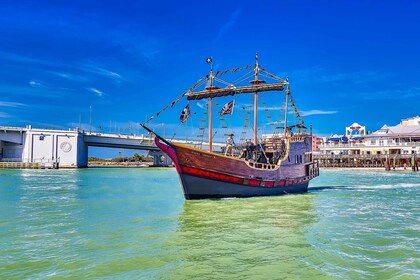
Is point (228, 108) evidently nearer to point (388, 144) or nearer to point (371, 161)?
point (371, 161)

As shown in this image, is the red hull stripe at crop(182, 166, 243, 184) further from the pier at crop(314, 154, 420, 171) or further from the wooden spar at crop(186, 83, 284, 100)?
the pier at crop(314, 154, 420, 171)

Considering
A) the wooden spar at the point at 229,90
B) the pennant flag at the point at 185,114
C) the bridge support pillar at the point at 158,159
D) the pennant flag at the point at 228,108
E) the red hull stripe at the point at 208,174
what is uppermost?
the wooden spar at the point at 229,90

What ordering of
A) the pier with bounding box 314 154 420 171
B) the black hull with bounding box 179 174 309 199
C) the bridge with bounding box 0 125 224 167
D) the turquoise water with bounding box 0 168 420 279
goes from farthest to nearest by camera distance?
1. the bridge with bounding box 0 125 224 167
2. the pier with bounding box 314 154 420 171
3. the black hull with bounding box 179 174 309 199
4. the turquoise water with bounding box 0 168 420 279

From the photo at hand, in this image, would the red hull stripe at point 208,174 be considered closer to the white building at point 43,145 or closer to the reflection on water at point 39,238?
Answer: the reflection on water at point 39,238

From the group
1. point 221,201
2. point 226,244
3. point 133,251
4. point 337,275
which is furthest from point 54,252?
point 221,201

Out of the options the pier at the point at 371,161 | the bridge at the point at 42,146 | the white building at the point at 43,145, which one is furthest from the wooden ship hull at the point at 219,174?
the white building at the point at 43,145

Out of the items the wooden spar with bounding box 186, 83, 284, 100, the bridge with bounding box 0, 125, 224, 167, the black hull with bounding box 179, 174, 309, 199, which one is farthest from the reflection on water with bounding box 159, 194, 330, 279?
the bridge with bounding box 0, 125, 224, 167

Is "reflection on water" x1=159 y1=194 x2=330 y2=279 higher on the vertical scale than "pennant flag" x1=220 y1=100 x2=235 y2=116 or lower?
lower

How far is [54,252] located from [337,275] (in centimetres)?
792

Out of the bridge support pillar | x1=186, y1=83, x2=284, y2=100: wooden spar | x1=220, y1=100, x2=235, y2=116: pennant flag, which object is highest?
x1=186, y1=83, x2=284, y2=100: wooden spar

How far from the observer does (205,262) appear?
32.7 ft

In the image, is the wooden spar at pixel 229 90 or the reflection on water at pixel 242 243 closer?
the reflection on water at pixel 242 243

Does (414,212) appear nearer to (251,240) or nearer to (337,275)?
(251,240)

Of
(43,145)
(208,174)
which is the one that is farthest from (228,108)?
(43,145)
